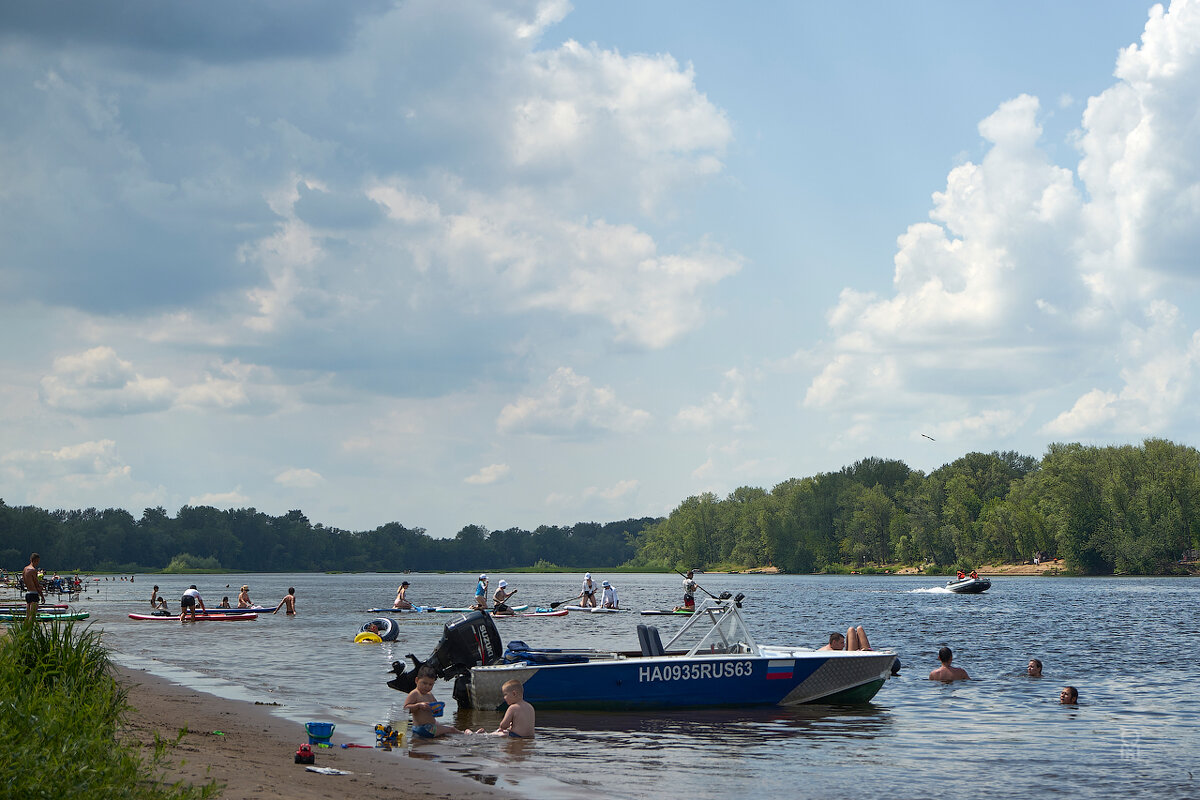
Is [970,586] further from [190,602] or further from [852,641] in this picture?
[852,641]

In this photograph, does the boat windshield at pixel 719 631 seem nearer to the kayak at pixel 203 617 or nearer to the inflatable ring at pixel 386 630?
the inflatable ring at pixel 386 630

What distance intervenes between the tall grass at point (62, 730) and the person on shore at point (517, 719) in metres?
6.23

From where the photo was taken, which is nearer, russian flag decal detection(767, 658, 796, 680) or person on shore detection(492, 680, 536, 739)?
person on shore detection(492, 680, 536, 739)

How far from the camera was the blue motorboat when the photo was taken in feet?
63.9

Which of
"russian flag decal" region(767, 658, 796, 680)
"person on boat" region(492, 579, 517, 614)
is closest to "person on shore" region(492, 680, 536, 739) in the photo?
"russian flag decal" region(767, 658, 796, 680)

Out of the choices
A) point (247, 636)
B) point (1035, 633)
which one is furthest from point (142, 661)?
point (1035, 633)

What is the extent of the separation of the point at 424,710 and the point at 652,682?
15.4 ft

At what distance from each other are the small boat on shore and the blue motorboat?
66219mm

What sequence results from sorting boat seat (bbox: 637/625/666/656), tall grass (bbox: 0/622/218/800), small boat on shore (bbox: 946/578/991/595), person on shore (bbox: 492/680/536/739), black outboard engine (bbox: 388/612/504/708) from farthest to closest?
small boat on shore (bbox: 946/578/991/595) → boat seat (bbox: 637/625/666/656) → black outboard engine (bbox: 388/612/504/708) → person on shore (bbox: 492/680/536/739) → tall grass (bbox: 0/622/218/800)

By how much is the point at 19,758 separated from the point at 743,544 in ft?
594

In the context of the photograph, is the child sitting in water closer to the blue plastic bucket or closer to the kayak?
the blue plastic bucket

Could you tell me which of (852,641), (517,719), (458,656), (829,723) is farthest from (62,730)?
(852,641)

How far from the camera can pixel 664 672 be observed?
19.6 metres

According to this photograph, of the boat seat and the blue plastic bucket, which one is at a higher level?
the boat seat
